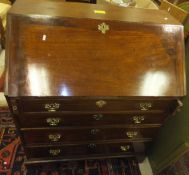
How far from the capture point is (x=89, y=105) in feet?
4.21

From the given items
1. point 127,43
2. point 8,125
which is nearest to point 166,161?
point 127,43

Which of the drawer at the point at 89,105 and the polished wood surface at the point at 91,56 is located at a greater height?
the polished wood surface at the point at 91,56

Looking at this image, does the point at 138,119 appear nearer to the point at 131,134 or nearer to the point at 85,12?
the point at 131,134

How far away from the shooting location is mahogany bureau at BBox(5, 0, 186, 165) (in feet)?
3.80

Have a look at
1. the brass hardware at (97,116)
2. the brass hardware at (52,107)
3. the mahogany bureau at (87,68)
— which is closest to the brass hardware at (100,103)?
the mahogany bureau at (87,68)

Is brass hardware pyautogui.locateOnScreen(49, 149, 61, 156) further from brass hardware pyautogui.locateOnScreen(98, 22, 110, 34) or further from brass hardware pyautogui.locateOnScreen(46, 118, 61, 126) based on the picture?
brass hardware pyautogui.locateOnScreen(98, 22, 110, 34)

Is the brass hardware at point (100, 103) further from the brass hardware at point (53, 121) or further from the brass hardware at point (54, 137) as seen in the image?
the brass hardware at point (54, 137)

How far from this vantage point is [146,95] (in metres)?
1.26

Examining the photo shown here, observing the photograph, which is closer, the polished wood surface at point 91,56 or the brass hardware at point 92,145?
the polished wood surface at point 91,56

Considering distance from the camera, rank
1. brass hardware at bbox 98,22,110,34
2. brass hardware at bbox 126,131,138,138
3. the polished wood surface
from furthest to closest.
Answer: brass hardware at bbox 126,131,138,138, brass hardware at bbox 98,22,110,34, the polished wood surface

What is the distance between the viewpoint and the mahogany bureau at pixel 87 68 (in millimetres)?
1159

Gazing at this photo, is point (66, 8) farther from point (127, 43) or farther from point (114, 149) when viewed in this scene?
point (114, 149)

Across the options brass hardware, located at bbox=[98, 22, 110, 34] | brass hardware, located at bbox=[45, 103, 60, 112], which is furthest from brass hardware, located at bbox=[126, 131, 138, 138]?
brass hardware, located at bbox=[98, 22, 110, 34]

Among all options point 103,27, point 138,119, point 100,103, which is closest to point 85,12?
point 103,27
